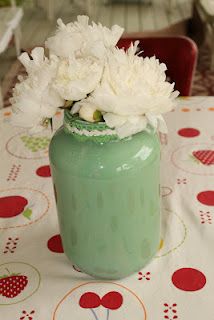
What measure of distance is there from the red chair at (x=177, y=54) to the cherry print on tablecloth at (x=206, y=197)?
0.71 metres

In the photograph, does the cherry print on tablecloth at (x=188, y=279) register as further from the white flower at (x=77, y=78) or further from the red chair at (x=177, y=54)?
the red chair at (x=177, y=54)

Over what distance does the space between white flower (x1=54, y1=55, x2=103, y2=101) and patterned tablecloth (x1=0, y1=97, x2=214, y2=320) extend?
342 millimetres

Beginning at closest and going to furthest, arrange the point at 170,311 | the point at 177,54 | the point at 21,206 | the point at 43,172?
the point at 170,311 → the point at 21,206 → the point at 43,172 → the point at 177,54

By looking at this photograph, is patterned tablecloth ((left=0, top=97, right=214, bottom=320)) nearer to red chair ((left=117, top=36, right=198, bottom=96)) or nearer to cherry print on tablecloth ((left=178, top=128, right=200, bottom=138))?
cherry print on tablecloth ((left=178, top=128, right=200, bottom=138))

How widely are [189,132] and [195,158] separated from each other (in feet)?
0.47

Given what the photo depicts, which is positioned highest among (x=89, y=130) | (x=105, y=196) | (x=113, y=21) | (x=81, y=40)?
(x=81, y=40)

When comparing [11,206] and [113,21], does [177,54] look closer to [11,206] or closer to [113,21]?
[11,206]

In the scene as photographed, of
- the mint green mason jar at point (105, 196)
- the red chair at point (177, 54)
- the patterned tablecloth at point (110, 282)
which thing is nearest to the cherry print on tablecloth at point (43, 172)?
the patterned tablecloth at point (110, 282)

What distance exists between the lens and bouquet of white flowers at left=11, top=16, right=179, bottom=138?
62cm

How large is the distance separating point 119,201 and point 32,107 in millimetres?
196

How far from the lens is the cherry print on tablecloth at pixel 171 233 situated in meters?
0.86

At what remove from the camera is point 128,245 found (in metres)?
0.76

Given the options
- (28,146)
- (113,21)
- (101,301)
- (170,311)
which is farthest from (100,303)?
(113,21)

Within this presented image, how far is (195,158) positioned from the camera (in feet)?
3.70
